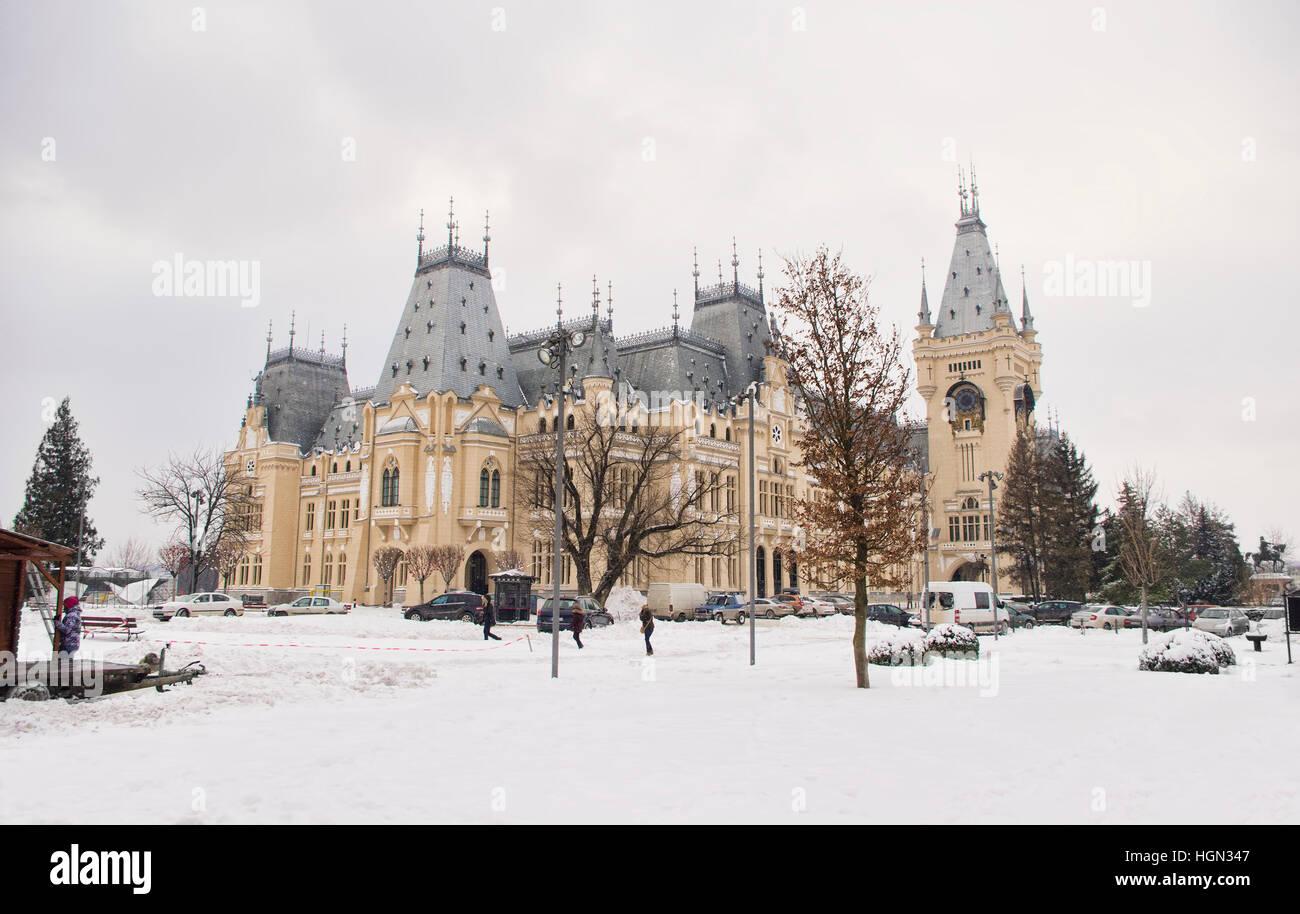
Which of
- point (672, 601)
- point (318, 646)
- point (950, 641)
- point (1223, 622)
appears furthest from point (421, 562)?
point (1223, 622)

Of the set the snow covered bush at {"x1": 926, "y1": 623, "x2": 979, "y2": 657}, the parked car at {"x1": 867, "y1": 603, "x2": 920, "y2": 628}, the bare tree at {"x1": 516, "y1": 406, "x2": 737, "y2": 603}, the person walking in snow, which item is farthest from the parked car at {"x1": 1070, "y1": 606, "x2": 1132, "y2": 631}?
the person walking in snow

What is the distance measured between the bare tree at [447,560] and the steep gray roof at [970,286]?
5592 centimetres

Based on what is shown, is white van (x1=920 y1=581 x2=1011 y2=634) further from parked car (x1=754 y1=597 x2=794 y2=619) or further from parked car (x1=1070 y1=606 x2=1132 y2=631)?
parked car (x1=754 y1=597 x2=794 y2=619)

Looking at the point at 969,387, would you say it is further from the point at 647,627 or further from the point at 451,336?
the point at 647,627

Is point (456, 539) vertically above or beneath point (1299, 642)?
above

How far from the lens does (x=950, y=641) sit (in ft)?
82.3

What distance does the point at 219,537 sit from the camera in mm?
63219

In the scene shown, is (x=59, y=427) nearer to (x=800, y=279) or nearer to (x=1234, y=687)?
(x=800, y=279)

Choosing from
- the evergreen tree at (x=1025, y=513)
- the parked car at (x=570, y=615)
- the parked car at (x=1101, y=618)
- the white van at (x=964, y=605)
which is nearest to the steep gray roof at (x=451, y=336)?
the parked car at (x=570, y=615)

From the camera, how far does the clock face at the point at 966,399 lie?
93312 mm

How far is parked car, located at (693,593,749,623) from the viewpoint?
49.8 m
